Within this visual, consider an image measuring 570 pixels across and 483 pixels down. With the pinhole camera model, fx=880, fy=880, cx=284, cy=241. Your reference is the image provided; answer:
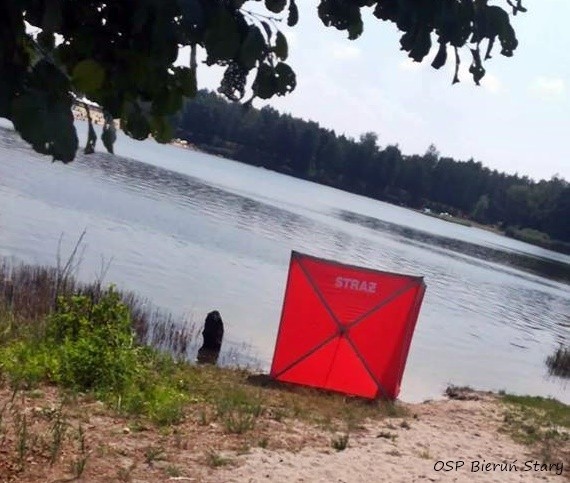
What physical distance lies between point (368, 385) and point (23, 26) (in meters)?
10.3

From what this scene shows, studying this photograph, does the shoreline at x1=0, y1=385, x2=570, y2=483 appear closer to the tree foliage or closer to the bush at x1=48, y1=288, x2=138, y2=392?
the bush at x1=48, y1=288, x2=138, y2=392

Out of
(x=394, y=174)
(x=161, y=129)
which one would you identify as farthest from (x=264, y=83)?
(x=394, y=174)

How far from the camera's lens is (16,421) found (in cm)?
657

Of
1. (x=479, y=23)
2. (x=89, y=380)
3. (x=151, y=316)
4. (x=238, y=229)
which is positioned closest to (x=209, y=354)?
(x=151, y=316)

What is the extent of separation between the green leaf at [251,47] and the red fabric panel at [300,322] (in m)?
9.55

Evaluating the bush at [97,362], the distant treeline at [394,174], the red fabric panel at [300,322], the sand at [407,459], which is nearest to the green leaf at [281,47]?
the sand at [407,459]

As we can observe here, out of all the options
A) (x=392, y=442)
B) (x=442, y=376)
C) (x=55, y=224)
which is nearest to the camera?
(x=392, y=442)

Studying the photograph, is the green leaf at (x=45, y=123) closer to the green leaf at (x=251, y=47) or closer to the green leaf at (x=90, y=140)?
the green leaf at (x=90, y=140)

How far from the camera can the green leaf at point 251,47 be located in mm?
2410

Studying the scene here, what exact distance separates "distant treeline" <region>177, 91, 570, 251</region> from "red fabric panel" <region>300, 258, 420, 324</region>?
107m

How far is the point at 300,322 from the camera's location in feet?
39.9

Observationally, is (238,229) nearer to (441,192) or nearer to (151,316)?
(151,316)

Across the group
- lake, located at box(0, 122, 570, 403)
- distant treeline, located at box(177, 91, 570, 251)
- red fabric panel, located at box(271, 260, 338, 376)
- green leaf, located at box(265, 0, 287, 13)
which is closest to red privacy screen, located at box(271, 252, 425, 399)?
red fabric panel, located at box(271, 260, 338, 376)

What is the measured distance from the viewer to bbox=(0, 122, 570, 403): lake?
2205cm
